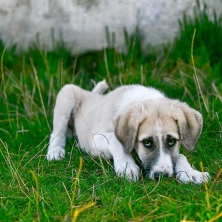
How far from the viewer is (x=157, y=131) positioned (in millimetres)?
5539

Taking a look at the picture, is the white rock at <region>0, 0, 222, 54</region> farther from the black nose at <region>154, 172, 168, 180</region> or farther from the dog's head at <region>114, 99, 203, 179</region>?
the black nose at <region>154, 172, 168, 180</region>

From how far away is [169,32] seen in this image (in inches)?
346

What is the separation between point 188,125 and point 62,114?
6.25 feet

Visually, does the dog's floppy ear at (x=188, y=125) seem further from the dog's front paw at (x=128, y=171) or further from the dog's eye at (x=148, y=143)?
the dog's front paw at (x=128, y=171)

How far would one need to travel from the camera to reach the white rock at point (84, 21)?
8.77 meters

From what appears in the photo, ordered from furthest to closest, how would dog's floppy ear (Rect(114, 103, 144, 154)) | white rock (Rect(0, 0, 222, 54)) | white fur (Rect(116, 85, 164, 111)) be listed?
1. white rock (Rect(0, 0, 222, 54))
2. white fur (Rect(116, 85, 164, 111))
3. dog's floppy ear (Rect(114, 103, 144, 154))

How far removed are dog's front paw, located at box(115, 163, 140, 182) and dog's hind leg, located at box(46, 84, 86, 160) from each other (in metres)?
1.12

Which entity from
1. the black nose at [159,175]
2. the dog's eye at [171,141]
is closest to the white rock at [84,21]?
the dog's eye at [171,141]

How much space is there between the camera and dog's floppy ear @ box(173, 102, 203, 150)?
5711 millimetres

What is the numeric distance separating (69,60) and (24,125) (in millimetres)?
1709

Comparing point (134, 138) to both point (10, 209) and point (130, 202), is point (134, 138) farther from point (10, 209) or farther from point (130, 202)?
point (10, 209)

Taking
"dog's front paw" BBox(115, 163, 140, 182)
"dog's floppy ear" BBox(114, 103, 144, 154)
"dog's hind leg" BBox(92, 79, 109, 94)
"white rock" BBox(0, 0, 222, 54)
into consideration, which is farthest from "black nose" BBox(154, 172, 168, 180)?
"white rock" BBox(0, 0, 222, 54)

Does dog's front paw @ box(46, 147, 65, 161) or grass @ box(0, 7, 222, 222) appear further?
dog's front paw @ box(46, 147, 65, 161)

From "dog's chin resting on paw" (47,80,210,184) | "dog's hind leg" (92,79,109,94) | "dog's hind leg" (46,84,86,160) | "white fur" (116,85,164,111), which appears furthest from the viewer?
"dog's hind leg" (92,79,109,94)
